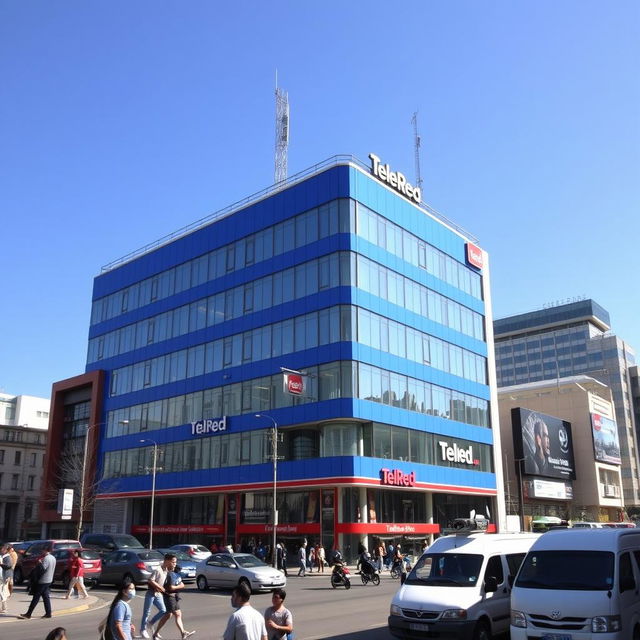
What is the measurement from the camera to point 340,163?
51625 millimetres

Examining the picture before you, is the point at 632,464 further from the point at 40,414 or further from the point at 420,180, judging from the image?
the point at 40,414

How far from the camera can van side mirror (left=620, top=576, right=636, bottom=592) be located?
38.2 ft

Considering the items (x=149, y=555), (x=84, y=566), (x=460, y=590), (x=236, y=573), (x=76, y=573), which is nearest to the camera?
(x=460, y=590)

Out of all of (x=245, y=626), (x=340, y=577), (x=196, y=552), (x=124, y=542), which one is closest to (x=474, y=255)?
(x=196, y=552)

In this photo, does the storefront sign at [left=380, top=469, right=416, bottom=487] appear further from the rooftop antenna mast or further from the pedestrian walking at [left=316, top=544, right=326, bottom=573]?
the rooftop antenna mast

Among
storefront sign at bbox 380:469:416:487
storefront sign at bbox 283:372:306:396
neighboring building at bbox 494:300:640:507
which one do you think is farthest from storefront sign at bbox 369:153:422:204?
neighboring building at bbox 494:300:640:507

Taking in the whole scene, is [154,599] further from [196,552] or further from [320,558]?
[320,558]

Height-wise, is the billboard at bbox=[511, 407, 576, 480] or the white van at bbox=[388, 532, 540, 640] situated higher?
the billboard at bbox=[511, 407, 576, 480]

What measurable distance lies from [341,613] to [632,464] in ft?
395

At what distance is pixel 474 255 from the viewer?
64188mm

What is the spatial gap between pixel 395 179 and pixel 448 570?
148 ft

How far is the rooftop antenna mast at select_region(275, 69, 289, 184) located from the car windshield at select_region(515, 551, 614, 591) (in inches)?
2437

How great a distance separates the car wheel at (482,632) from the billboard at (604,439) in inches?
3070

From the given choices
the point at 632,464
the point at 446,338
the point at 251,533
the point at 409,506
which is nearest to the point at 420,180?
the point at 446,338
